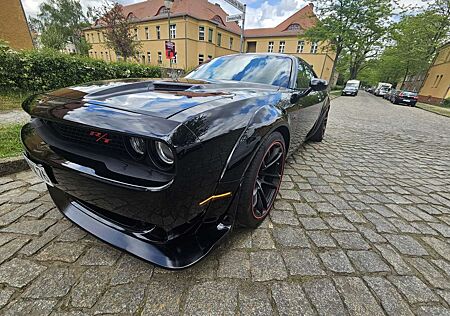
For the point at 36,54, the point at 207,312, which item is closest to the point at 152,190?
the point at 207,312

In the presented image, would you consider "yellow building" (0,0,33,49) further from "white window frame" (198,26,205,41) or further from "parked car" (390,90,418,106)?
"parked car" (390,90,418,106)

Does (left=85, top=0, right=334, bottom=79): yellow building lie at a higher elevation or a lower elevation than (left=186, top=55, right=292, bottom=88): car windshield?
higher

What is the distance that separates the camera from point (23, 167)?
2488 millimetres

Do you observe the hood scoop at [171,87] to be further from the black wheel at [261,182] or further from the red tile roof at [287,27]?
the red tile roof at [287,27]

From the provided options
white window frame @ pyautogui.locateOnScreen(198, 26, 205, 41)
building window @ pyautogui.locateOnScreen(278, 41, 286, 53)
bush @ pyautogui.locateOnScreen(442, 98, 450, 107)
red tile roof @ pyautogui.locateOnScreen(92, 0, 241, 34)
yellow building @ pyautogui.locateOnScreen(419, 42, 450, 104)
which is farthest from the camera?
building window @ pyautogui.locateOnScreen(278, 41, 286, 53)

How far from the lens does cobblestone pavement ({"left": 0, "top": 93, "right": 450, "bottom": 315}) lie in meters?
1.20

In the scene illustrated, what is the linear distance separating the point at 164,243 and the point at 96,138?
0.66 meters

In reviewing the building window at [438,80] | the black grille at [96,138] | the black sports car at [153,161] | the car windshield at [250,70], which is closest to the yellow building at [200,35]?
the building window at [438,80]

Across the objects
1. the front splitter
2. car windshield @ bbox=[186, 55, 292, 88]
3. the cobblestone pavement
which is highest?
car windshield @ bbox=[186, 55, 292, 88]

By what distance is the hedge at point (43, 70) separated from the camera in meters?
5.27

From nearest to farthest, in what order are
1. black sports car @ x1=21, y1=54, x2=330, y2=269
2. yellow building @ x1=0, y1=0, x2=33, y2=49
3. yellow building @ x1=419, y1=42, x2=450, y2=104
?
black sports car @ x1=21, y1=54, x2=330, y2=269 < yellow building @ x1=0, y1=0, x2=33, y2=49 < yellow building @ x1=419, y1=42, x2=450, y2=104

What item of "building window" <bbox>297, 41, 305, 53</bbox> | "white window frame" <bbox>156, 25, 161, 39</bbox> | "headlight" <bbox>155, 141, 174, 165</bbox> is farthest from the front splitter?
"building window" <bbox>297, 41, 305, 53</bbox>

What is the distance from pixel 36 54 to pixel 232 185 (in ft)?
23.2

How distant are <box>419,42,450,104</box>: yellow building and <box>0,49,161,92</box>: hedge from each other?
2871 centimetres
